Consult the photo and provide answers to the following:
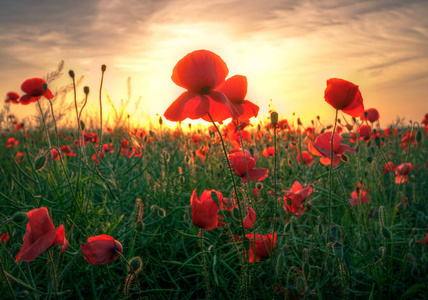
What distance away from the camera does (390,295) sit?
1657 millimetres

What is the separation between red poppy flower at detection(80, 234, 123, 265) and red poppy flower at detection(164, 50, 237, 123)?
1.50ft

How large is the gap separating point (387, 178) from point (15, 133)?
908 cm

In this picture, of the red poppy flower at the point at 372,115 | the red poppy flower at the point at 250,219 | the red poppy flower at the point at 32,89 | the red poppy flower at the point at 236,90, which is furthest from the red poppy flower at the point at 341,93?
the red poppy flower at the point at 372,115

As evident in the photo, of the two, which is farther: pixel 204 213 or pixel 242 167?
pixel 242 167

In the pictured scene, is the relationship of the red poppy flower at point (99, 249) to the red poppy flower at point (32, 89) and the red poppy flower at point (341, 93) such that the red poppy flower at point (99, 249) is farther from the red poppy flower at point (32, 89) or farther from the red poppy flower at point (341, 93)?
the red poppy flower at point (32, 89)

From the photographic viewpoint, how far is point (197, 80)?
1.07 m

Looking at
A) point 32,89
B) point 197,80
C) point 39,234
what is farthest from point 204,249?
point 32,89

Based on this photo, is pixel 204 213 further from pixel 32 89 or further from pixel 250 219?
pixel 32 89

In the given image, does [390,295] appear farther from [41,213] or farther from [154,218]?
[41,213]

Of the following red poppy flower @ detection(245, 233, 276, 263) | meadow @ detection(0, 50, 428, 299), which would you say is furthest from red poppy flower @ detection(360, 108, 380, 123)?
red poppy flower @ detection(245, 233, 276, 263)

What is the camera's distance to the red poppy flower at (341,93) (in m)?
1.25

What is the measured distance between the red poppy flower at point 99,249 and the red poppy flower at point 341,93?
0.98 m

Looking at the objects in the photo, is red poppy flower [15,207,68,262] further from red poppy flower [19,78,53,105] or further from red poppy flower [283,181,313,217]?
red poppy flower [19,78,53,105]

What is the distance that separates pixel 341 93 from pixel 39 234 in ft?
3.93
